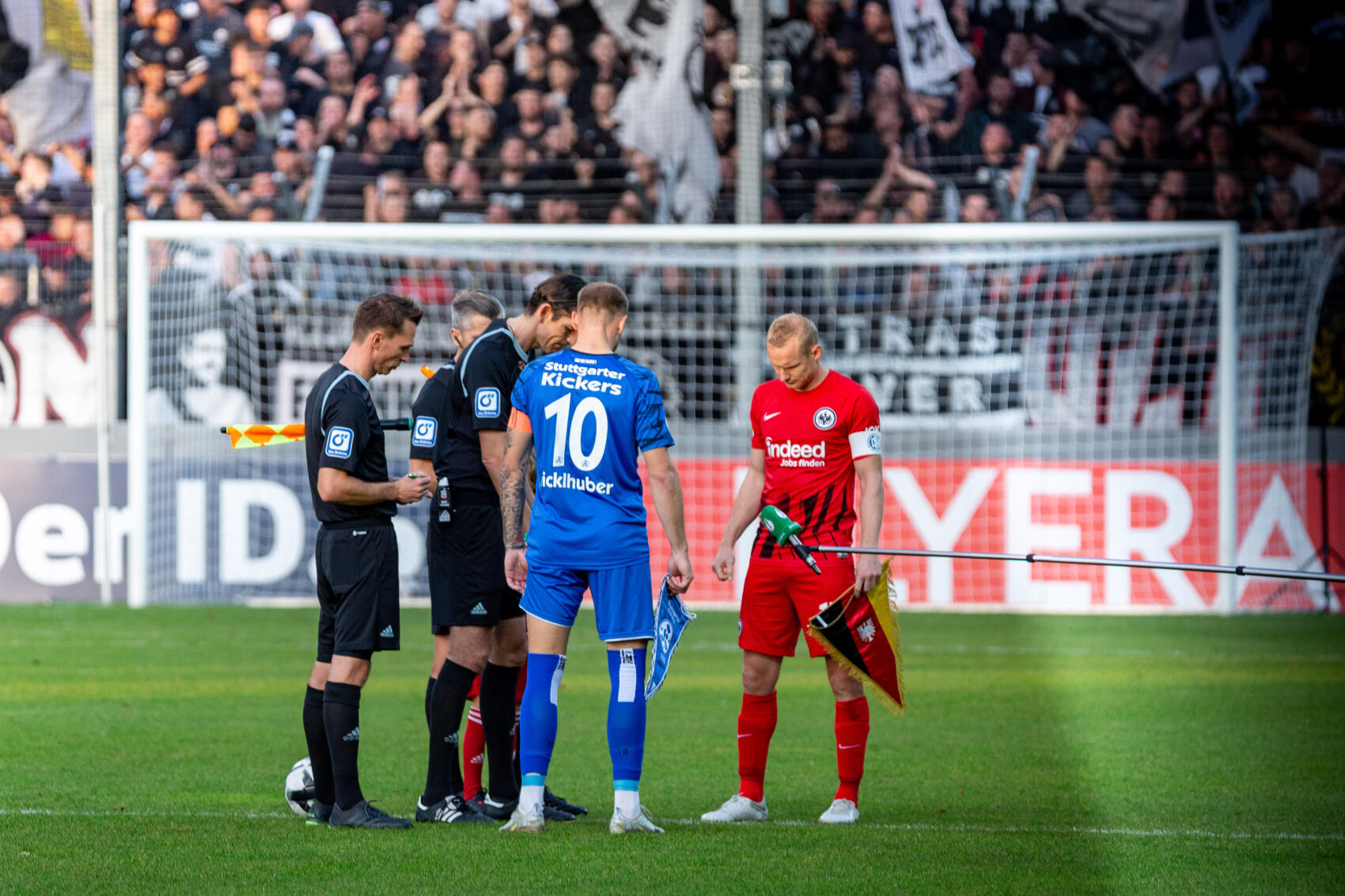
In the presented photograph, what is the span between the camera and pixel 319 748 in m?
5.42

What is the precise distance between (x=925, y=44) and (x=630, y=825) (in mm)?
13590

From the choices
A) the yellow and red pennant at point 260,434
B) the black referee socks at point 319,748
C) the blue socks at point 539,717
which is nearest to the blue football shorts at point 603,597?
the blue socks at point 539,717

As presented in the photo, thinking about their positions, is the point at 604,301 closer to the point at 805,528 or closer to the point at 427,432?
the point at 427,432

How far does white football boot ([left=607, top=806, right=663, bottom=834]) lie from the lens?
526 cm

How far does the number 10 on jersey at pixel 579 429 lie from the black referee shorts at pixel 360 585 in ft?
2.18

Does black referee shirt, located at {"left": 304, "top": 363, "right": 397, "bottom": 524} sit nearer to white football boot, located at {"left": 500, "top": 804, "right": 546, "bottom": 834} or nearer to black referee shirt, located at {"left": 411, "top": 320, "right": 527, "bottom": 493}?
black referee shirt, located at {"left": 411, "top": 320, "right": 527, "bottom": 493}

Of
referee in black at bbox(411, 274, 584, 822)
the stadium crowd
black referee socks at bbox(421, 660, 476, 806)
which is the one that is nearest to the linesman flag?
referee in black at bbox(411, 274, 584, 822)

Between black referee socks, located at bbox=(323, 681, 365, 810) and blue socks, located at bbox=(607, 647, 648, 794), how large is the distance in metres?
0.87

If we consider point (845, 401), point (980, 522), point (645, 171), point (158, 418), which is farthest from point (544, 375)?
point (645, 171)

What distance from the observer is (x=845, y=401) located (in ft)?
19.0

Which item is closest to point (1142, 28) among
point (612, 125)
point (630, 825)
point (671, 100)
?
point (671, 100)

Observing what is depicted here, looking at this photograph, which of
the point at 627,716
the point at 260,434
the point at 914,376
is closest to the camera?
the point at 627,716

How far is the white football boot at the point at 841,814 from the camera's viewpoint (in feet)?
18.4

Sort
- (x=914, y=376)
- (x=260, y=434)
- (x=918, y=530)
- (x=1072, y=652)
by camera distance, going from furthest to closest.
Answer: (x=914, y=376) → (x=918, y=530) → (x=1072, y=652) → (x=260, y=434)
